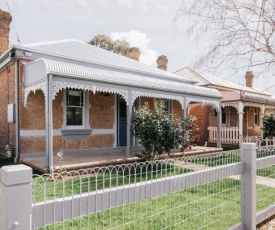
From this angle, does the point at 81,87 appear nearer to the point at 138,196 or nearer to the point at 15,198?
the point at 138,196

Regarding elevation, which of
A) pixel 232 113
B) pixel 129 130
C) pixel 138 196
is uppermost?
pixel 232 113

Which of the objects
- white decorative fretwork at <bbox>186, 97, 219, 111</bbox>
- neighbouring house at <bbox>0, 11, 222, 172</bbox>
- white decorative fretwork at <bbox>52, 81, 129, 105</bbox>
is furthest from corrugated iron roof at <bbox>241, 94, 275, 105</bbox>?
white decorative fretwork at <bbox>52, 81, 129, 105</bbox>

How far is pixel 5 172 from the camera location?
1.54m

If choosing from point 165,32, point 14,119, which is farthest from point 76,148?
point 165,32

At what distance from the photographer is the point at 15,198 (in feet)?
5.11

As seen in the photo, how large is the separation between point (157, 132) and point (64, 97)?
4.50 meters

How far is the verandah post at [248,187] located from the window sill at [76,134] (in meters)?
8.52

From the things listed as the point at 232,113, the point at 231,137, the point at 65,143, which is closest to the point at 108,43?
the point at 232,113

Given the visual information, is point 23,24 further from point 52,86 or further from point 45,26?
point 52,86

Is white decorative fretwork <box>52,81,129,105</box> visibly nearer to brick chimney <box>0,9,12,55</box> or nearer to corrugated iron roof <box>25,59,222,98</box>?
corrugated iron roof <box>25,59,222,98</box>

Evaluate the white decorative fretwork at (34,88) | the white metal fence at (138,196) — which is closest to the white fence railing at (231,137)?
the white metal fence at (138,196)

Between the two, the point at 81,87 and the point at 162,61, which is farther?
the point at 162,61

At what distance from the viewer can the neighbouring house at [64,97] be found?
28.7 feet

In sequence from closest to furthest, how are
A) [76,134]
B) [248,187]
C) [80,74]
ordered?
[248,187] → [80,74] → [76,134]
